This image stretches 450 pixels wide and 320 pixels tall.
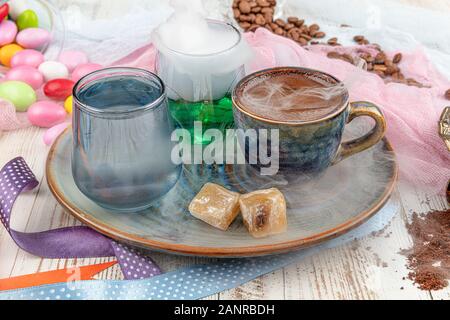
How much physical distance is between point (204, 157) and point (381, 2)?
934mm

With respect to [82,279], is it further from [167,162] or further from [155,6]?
[155,6]

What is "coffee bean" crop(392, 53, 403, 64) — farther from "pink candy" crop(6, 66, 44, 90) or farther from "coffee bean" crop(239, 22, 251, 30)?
"pink candy" crop(6, 66, 44, 90)

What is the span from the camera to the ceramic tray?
0.85 metres

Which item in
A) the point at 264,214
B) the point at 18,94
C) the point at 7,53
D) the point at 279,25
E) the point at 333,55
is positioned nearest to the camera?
the point at 264,214

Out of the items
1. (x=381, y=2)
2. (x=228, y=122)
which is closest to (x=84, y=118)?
(x=228, y=122)

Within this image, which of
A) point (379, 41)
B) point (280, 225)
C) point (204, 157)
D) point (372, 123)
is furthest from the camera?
point (379, 41)

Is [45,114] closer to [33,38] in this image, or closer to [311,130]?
[33,38]

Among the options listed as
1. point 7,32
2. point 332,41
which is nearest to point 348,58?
point 332,41

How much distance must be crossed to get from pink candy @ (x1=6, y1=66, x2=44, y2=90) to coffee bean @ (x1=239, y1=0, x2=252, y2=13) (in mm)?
525

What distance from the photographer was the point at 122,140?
86 centimetres

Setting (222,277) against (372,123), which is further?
(372,123)

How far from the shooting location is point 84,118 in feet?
2.85

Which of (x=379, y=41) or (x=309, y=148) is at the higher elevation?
(x=309, y=148)

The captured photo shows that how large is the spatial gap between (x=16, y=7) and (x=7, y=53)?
0.58 feet
